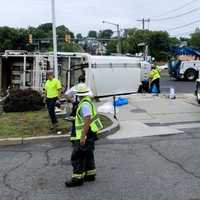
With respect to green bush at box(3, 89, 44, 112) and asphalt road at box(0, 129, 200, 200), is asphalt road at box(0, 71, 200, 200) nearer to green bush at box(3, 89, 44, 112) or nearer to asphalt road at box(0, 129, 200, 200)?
asphalt road at box(0, 129, 200, 200)

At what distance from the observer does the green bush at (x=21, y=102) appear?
15.8 meters

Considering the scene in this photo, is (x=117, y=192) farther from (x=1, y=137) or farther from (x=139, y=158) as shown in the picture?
(x=1, y=137)

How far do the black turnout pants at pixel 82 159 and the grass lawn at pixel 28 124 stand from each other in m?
4.35

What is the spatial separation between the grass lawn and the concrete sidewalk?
86 centimetres

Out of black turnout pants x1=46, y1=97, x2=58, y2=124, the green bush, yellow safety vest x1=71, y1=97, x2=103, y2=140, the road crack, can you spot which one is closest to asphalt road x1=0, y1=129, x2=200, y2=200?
the road crack

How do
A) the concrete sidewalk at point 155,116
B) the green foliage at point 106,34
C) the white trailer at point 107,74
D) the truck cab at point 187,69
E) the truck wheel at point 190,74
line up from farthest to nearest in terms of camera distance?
1. the green foliage at point 106,34
2. the truck wheel at point 190,74
3. the truck cab at point 187,69
4. the white trailer at point 107,74
5. the concrete sidewalk at point 155,116

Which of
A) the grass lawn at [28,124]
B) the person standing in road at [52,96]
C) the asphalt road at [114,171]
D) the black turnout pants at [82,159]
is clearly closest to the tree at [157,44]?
the grass lawn at [28,124]

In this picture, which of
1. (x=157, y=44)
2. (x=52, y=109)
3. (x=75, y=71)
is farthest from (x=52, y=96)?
(x=157, y=44)

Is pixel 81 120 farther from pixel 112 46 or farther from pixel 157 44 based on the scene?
pixel 112 46

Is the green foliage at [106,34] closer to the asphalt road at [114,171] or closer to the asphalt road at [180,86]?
the asphalt road at [180,86]

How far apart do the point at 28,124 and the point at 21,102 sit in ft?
9.09

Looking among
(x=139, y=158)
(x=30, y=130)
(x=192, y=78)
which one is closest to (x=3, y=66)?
(x=30, y=130)

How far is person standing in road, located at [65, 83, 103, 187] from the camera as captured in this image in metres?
7.31

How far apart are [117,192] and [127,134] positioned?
18.1 feet
